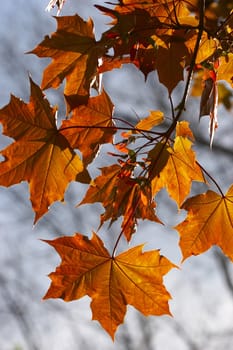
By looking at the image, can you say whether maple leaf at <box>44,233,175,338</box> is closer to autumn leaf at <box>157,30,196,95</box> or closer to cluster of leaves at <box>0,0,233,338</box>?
cluster of leaves at <box>0,0,233,338</box>

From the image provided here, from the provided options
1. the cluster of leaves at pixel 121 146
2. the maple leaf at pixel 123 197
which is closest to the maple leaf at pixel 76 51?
the cluster of leaves at pixel 121 146

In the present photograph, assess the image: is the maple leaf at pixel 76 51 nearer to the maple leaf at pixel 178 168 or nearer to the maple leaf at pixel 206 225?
the maple leaf at pixel 178 168

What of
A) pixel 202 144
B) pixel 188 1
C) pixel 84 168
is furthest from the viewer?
pixel 202 144

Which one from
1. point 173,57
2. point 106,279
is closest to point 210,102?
point 173,57

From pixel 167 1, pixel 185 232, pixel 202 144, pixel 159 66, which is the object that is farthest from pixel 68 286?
pixel 202 144

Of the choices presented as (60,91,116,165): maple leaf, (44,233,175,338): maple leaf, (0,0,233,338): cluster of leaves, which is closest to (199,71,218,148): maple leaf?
(0,0,233,338): cluster of leaves

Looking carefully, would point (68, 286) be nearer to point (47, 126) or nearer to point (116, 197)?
point (116, 197)
